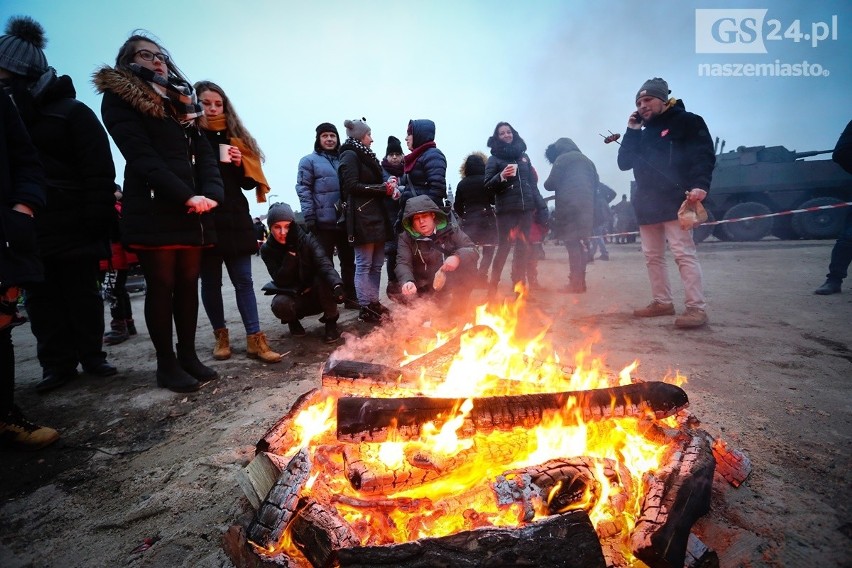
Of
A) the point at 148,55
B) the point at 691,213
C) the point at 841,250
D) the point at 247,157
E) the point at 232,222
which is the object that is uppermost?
the point at 148,55

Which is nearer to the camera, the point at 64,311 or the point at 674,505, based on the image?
the point at 674,505

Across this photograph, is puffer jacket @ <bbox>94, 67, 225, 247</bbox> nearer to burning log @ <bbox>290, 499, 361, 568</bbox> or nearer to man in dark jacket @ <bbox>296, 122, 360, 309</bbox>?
man in dark jacket @ <bbox>296, 122, 360, 309</bbox>

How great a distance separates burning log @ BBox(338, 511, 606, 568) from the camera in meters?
1.17

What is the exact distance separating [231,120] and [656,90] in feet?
15.9

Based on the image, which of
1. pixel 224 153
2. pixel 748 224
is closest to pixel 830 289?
pixel 224 153

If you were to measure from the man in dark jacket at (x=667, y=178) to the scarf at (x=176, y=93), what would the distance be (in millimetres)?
4786

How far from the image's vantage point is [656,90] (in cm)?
438

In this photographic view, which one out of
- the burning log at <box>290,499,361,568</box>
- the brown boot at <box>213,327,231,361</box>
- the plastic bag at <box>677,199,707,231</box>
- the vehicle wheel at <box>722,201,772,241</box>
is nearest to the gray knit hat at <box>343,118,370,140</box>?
the brown boot at <box>213,327,231,361</box>

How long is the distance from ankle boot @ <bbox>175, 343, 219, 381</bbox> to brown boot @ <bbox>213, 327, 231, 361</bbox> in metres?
0.58

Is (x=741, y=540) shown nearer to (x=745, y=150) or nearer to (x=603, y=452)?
(x=603, y=452)

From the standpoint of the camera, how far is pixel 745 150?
52.2 ft

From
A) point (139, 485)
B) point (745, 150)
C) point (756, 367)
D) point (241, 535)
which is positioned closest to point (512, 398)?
point (241, 535)

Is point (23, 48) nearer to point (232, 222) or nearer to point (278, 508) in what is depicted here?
point (232, 222)

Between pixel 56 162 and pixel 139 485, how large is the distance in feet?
9.67
